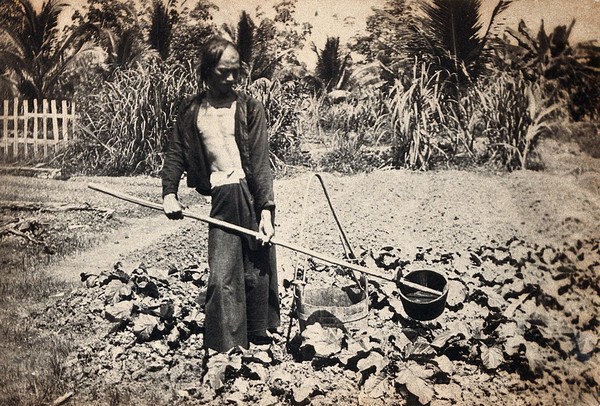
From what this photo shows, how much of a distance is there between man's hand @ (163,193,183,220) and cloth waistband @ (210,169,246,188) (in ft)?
0.79

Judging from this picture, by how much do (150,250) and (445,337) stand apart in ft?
6.41

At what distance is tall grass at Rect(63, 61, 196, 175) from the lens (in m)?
3.72

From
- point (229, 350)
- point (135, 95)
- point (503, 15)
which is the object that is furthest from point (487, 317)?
point (135, 95)

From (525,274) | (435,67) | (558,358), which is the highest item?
(435,67)

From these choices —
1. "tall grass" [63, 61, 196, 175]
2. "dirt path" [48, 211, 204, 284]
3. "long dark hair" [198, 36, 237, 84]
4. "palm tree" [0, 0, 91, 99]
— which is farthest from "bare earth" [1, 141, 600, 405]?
"long dark hair" [198, 36, 237, 84]

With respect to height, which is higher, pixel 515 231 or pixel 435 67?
pixel 435 67

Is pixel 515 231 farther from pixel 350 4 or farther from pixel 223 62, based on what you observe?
pixel 223 62

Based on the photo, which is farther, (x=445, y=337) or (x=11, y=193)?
(x=11, y=193)

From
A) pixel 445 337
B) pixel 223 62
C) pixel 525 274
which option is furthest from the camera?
pixel 525 274

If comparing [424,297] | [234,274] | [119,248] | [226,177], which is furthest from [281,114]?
[424,297]

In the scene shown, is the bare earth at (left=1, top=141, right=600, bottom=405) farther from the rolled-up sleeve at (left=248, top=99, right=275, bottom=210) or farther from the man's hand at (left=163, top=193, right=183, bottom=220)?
the man's hand at (left=163, top=193, right=183, bottom=220)

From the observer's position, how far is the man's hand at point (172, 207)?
3.26 m

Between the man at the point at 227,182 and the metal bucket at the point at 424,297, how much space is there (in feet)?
2.93

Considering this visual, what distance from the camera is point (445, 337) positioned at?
3.37 m
